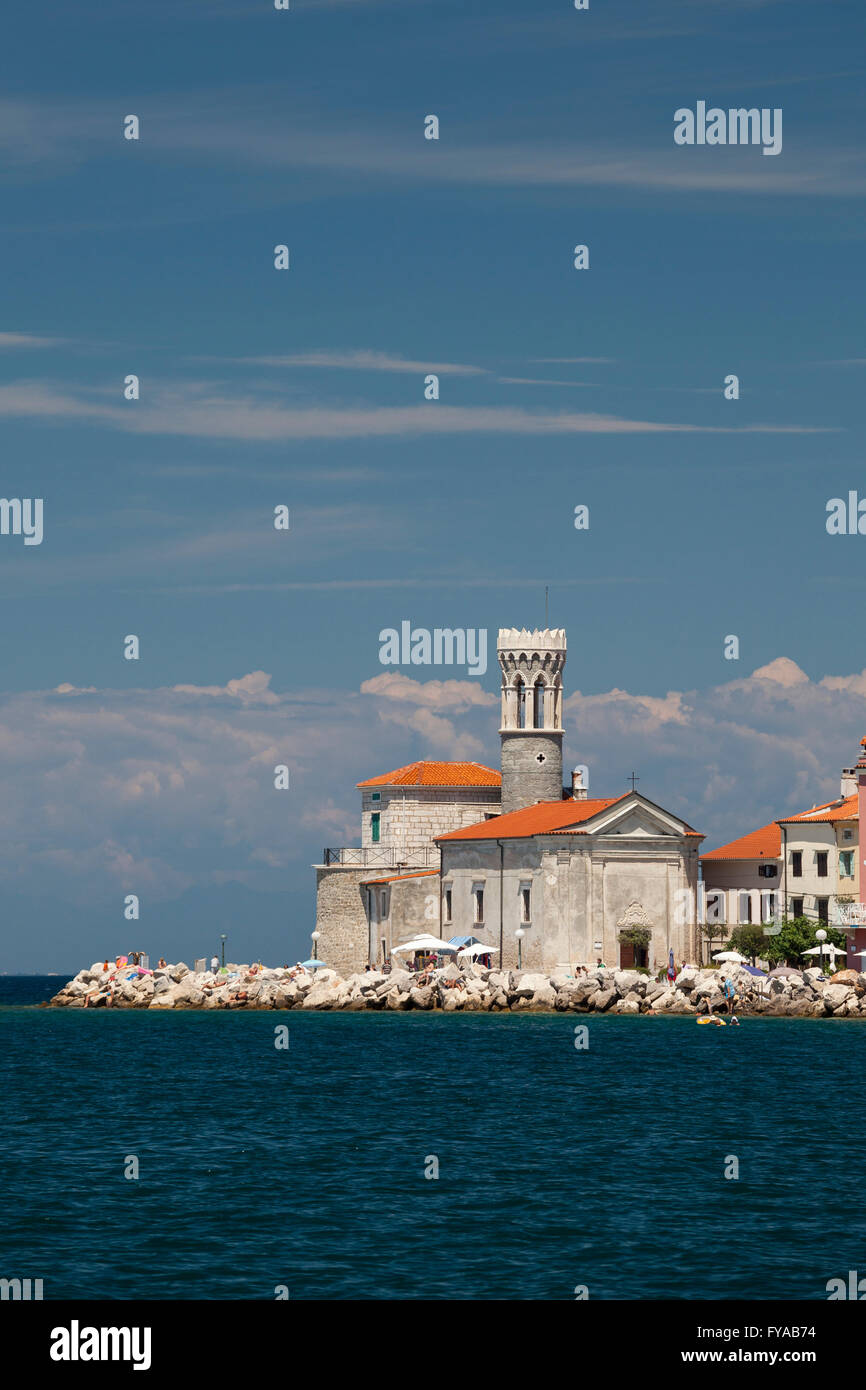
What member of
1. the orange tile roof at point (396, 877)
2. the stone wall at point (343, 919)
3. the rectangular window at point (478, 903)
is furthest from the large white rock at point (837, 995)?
the stone wall at point (343, 919)

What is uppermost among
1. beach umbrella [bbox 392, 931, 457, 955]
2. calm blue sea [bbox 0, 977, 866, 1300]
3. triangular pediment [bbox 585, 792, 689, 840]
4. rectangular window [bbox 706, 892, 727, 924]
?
triangular pediment [bbox 585, 792, 689, 840]

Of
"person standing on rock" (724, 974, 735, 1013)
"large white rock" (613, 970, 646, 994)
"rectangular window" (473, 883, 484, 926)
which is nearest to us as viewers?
"person standing on rock" (724, 974, 735, 1013)

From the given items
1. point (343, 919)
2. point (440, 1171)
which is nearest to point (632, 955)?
point (343, 919)

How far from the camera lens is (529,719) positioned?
96.2 meters

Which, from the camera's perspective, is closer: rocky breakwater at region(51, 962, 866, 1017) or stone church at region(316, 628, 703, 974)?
rocky breakwater at region(51, 962, 866, 1017)

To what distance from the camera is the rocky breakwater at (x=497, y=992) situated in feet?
246

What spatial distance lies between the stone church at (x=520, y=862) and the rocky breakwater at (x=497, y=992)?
3215 millimetres

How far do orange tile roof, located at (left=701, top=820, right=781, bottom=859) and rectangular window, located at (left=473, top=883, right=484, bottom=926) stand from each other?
13.0m

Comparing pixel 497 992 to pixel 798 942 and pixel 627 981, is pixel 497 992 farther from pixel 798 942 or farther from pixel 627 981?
pixel 798 942

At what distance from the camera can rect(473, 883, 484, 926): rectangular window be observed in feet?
291

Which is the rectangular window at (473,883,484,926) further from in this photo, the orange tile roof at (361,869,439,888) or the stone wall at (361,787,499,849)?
the stone wall at (361,787,499,849)

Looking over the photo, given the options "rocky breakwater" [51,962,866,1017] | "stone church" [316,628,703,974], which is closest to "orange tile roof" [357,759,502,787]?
"stone church" [316,628,703,974]

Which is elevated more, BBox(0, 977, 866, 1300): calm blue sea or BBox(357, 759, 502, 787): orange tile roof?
BBox(357, 759, 502, 787): orange tile roof
